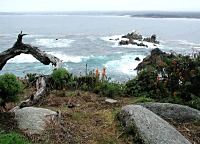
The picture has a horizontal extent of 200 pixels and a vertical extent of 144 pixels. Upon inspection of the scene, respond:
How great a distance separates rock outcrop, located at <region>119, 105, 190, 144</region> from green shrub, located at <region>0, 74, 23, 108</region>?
2.25m

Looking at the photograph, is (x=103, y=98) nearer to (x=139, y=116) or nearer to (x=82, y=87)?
(x=82, y=87)

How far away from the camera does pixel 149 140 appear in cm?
514

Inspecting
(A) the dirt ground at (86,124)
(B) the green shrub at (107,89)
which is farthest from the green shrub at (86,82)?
(A) the dirt ground at (86,124)

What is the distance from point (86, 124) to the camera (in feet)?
20.3

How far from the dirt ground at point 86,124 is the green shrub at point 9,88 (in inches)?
17.5

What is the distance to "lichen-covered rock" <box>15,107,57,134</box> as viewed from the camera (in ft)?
18.0

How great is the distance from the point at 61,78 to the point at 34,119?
3363 millimetres

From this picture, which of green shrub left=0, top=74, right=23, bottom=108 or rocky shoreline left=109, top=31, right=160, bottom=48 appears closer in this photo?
green shrub left=0, top=74, right=23, bottom=108

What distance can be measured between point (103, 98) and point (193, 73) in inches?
104

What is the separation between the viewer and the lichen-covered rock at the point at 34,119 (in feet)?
18.0

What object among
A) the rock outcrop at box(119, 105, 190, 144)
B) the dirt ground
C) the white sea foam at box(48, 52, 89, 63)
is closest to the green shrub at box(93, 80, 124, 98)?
the dirt ground

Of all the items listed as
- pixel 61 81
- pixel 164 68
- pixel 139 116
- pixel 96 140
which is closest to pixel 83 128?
pixel 96 140

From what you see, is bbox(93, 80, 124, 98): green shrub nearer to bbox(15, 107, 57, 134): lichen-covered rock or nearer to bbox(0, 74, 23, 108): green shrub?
bbox(15, 107, 57, 134): lichen-covered rock

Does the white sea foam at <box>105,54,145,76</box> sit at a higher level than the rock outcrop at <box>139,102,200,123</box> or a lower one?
lower
